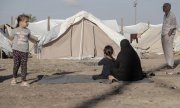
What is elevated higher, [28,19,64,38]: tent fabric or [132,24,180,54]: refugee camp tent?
[28,19,64,38]: tent fabric

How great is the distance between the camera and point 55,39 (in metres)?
17.6

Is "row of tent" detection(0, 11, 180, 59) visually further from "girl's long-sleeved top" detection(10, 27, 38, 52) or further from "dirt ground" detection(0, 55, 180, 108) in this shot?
"girl's long-sleeved top" detection(10, 27, 38, 52)

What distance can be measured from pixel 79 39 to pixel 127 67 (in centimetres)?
907

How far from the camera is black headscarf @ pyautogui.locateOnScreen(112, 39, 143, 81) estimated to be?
8844 millimetres

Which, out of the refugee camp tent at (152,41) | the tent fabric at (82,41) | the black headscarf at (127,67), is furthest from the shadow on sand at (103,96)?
the refugee camp tent at (152,41)

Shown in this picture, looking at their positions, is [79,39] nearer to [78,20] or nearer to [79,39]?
[79,39]

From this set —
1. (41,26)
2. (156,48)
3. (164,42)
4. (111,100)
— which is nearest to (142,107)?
(111,100)

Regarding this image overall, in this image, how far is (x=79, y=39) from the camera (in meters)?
17.8

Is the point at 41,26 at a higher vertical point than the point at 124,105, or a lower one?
higher

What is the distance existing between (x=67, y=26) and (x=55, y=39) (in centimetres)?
75

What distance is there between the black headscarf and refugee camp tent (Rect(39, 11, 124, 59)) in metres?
8.40

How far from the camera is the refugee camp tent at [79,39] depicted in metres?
17.6

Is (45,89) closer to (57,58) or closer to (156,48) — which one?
(57,58)

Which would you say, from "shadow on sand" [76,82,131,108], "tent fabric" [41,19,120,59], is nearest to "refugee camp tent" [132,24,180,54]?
"tent fabric" [41,19,120,59]
